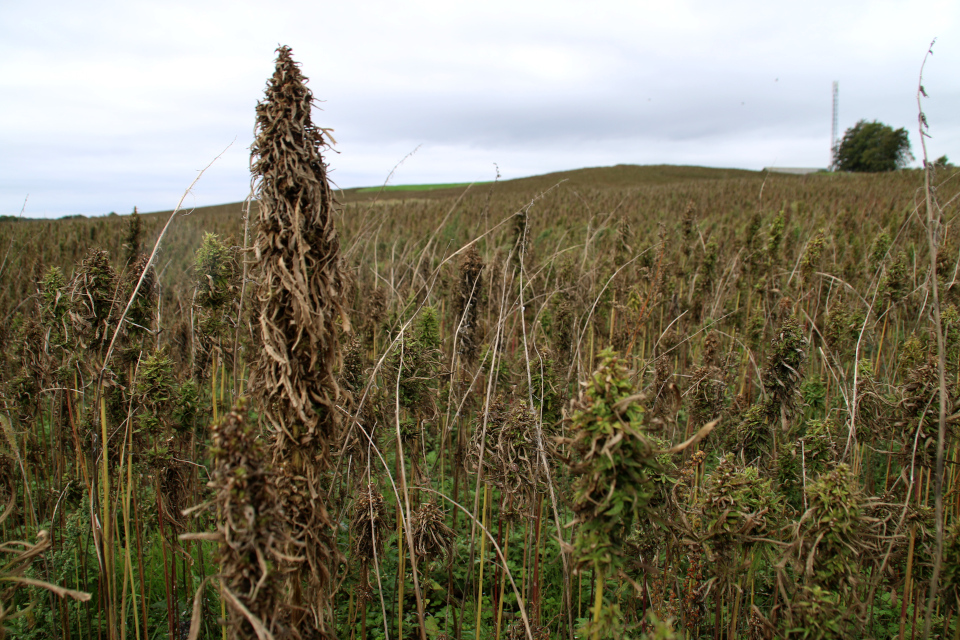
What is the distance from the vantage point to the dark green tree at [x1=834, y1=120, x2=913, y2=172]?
56.9 metres

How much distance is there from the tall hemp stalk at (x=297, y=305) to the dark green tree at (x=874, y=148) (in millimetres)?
68417

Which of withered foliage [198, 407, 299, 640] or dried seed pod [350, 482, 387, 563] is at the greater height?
withered foliage [198, 407, 299, 640]

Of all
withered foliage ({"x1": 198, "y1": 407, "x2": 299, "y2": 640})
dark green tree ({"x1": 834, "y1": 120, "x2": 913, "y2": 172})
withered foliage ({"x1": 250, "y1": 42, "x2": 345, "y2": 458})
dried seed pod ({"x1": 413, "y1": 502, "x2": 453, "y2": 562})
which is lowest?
dried seed pod ({"x1": 413, "y1": 502, "x2": 453, "y2": 562})

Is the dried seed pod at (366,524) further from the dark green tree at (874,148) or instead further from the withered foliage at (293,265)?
the dark green tree at (874,148)

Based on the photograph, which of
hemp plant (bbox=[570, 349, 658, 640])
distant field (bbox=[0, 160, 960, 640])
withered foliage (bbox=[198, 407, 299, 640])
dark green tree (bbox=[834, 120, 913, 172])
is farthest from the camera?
dark green tree (bbox=[834, 120, 913, 172])

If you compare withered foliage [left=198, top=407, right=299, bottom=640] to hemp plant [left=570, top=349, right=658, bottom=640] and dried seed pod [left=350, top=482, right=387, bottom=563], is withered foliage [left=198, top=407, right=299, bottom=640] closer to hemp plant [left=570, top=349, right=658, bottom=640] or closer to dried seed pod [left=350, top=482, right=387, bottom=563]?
hemp plant [left=570, top=349, right=658, bottom=640]

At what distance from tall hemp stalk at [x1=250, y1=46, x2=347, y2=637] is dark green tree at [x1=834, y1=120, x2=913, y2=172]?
68417 millimetres

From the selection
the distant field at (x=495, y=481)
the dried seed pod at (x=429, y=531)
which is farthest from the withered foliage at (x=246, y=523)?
the dried seed pod at (x=429, y=531)

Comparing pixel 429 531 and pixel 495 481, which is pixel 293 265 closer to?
pixel 495 481

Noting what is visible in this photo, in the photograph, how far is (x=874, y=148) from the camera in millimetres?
57781

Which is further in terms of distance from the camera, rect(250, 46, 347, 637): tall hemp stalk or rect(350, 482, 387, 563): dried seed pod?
rect(350, 482, 387, 563): dried seed pod

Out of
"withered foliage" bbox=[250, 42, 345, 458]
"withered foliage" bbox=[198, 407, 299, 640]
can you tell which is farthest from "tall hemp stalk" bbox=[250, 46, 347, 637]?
"withered foliage" bbox=[198, 407, 299, 640]

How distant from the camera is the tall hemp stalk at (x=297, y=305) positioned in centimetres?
140

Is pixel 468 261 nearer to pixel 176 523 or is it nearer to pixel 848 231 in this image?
pixel 176 523
